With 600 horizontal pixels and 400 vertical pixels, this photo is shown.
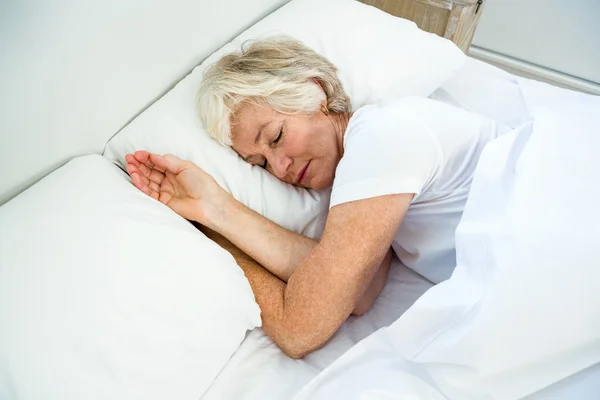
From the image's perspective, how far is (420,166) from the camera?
782mm

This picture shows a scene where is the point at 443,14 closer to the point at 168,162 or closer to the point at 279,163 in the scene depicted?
the point at 279,163

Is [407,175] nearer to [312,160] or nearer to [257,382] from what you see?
[312,160]

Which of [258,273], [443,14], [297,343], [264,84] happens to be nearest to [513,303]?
[297,343]

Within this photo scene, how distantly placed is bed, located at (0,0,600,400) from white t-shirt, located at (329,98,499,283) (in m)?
0.09

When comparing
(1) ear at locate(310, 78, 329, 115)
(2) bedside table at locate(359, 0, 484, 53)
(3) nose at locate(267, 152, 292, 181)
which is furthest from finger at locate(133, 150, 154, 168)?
(2) bedside table at locate(359, 0, 484, 53)

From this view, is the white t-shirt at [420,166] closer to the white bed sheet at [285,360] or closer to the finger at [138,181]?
the white bed sheet at [285,360]

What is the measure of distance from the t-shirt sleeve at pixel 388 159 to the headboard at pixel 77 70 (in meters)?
0.47

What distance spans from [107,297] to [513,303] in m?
0.57

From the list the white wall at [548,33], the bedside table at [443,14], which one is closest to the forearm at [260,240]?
the bedside table at [443,14]

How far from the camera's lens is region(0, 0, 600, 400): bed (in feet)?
2.10

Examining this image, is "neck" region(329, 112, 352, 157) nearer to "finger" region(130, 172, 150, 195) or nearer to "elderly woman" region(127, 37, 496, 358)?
"elderly woman" region(127, 37, 496, 358)

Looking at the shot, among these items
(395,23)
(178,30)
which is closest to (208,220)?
(178,30)

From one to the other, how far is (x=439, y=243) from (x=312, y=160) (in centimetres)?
31

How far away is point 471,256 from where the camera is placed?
0.72m
